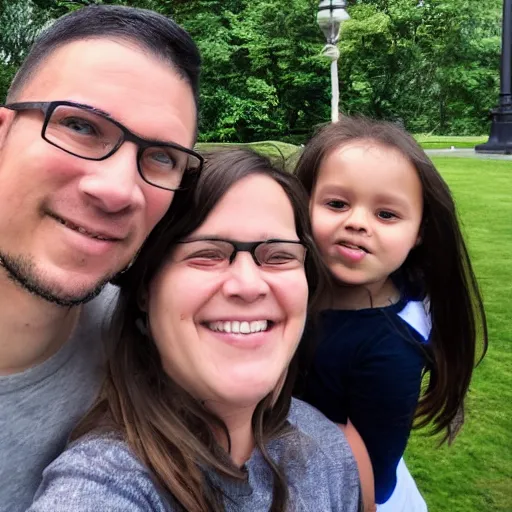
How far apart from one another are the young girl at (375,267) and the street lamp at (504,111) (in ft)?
49.6

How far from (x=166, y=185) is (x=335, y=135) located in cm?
66

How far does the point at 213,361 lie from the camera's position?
120 centimetres

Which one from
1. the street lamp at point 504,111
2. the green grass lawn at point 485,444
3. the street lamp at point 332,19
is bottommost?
the green grass lawn at point 485,444

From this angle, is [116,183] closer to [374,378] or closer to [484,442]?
[374,378]

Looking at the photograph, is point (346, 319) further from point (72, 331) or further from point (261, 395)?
point (72, 331)

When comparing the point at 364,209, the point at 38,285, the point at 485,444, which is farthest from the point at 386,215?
the point at 485,444

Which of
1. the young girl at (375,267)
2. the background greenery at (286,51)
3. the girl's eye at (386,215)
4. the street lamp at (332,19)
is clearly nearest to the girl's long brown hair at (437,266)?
the young girl at (375,267)


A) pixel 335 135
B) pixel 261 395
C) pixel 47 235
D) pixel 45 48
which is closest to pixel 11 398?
pixel 47 235

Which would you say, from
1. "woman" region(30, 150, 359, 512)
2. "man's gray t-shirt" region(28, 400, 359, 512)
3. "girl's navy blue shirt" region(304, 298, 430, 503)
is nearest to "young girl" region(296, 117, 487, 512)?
"girl's navy blue shirt" region(304, 298, 430, 503)

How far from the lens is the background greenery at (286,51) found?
17309mm

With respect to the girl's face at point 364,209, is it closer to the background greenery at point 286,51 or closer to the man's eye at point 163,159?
the man's eye at point 163,159

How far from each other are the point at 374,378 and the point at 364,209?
1.56ft

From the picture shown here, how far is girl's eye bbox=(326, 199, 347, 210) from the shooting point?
166 cm

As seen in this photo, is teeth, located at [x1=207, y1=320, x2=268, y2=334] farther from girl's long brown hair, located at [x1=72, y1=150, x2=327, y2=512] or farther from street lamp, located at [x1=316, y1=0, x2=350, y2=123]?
street lamp, located at [x1=316, y1=0, x2=350, y2=123]
